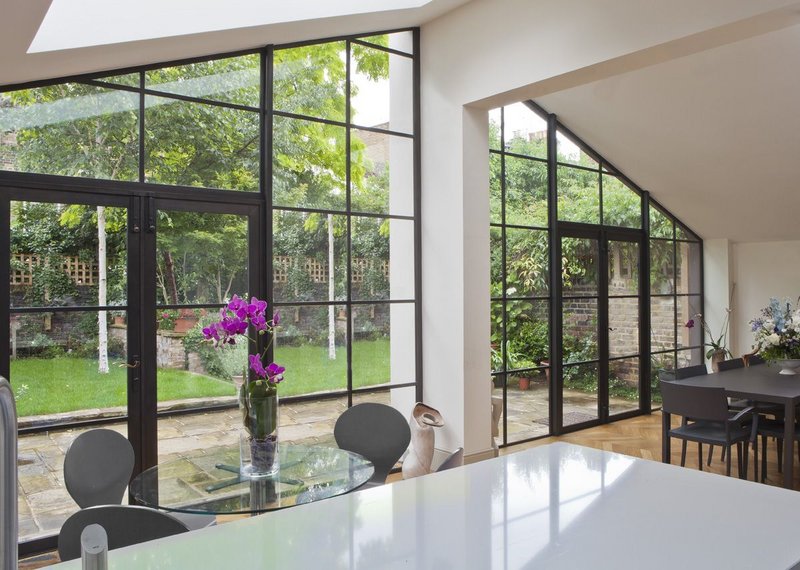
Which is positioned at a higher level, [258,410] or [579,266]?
[579,266]

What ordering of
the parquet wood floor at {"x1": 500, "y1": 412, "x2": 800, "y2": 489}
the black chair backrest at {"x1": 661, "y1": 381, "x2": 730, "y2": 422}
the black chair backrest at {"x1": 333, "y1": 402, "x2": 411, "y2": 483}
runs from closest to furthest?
1. the black chair backrest at {"x1": 333, "y1": 402, "x2": 411, "y2": 483}
2. the black chair backrest at {"x1": 661, "y1": 381, "x2": 730, "y2": 422}
3. the parquet wood floor at {"x1": 500, "y1": 412, "x2": 800, "y2": 489}

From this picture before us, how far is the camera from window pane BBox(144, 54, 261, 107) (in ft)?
12.3

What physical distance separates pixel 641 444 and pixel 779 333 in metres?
1.55

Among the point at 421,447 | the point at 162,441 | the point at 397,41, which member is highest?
the point at 397,41

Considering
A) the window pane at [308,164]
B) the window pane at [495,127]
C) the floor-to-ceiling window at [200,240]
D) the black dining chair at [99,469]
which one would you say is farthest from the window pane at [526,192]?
the black dining chair at [99,469]

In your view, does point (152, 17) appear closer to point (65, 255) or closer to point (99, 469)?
point (65, 255)

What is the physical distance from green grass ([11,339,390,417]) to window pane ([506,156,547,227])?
178 cm

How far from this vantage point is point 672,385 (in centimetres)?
419

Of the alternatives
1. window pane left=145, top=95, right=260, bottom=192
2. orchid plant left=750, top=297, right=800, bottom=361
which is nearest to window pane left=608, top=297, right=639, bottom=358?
orchid plant left=750, top=297, right=800, bottom=361

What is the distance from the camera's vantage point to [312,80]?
14.4ft

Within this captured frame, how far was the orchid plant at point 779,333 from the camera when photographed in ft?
15.2

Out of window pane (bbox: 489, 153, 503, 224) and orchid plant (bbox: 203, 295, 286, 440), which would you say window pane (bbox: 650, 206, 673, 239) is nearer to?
window pane (bbox: 489, 153, 503, 224)

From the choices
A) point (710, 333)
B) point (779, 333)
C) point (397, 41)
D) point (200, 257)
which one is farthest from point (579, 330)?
point (200, 257)

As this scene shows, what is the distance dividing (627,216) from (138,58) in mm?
5115
